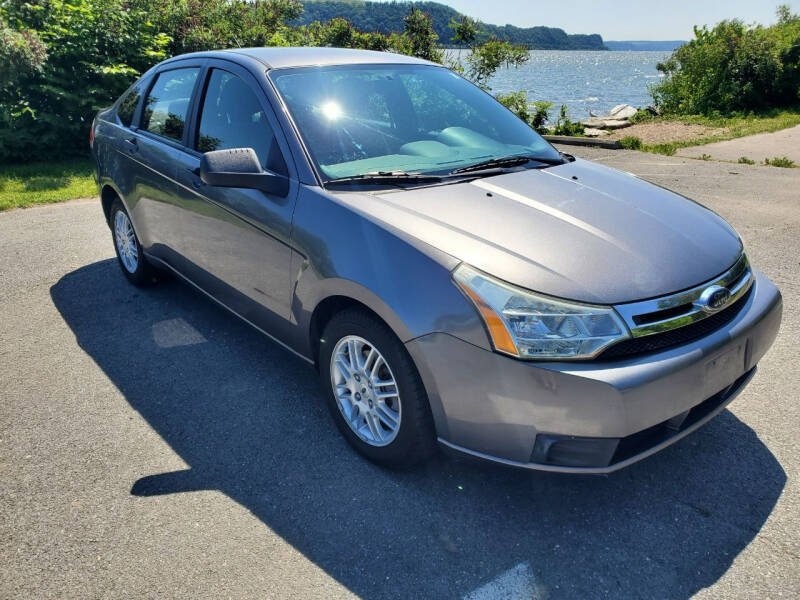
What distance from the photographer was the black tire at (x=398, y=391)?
8.02 ft

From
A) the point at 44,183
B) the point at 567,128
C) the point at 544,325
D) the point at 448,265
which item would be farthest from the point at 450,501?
the point at 567,128

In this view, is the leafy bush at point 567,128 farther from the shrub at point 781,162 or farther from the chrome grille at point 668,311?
the chrome grille at point 668,311

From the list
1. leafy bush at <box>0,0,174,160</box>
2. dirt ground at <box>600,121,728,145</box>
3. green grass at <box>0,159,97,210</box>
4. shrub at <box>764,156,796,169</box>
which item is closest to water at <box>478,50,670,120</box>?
dirt ground at <box>600,121,728,145</box>

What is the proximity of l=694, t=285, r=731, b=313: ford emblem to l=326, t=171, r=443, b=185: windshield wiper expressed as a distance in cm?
127

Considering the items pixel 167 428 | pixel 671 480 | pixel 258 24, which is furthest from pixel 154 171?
pixel 258 24

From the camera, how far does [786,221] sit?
21.0 ft

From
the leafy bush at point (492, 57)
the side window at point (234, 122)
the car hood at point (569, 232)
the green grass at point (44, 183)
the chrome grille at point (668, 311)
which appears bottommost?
the green grass at point (44, 183)

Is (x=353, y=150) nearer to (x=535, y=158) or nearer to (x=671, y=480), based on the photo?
(x=535, y=158)

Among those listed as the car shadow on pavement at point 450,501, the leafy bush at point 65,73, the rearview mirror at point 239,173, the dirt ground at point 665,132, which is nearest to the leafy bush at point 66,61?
the leafy bush at point 65,73

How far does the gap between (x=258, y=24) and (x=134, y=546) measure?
38.3 feet

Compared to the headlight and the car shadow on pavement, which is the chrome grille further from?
the car shadow on pavement

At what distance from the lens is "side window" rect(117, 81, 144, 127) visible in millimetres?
4586

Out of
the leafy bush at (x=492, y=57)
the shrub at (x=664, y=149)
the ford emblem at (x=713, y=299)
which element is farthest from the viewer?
the leafy bush at (x=492, y=57)

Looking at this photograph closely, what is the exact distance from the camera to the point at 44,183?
8.26 meters
